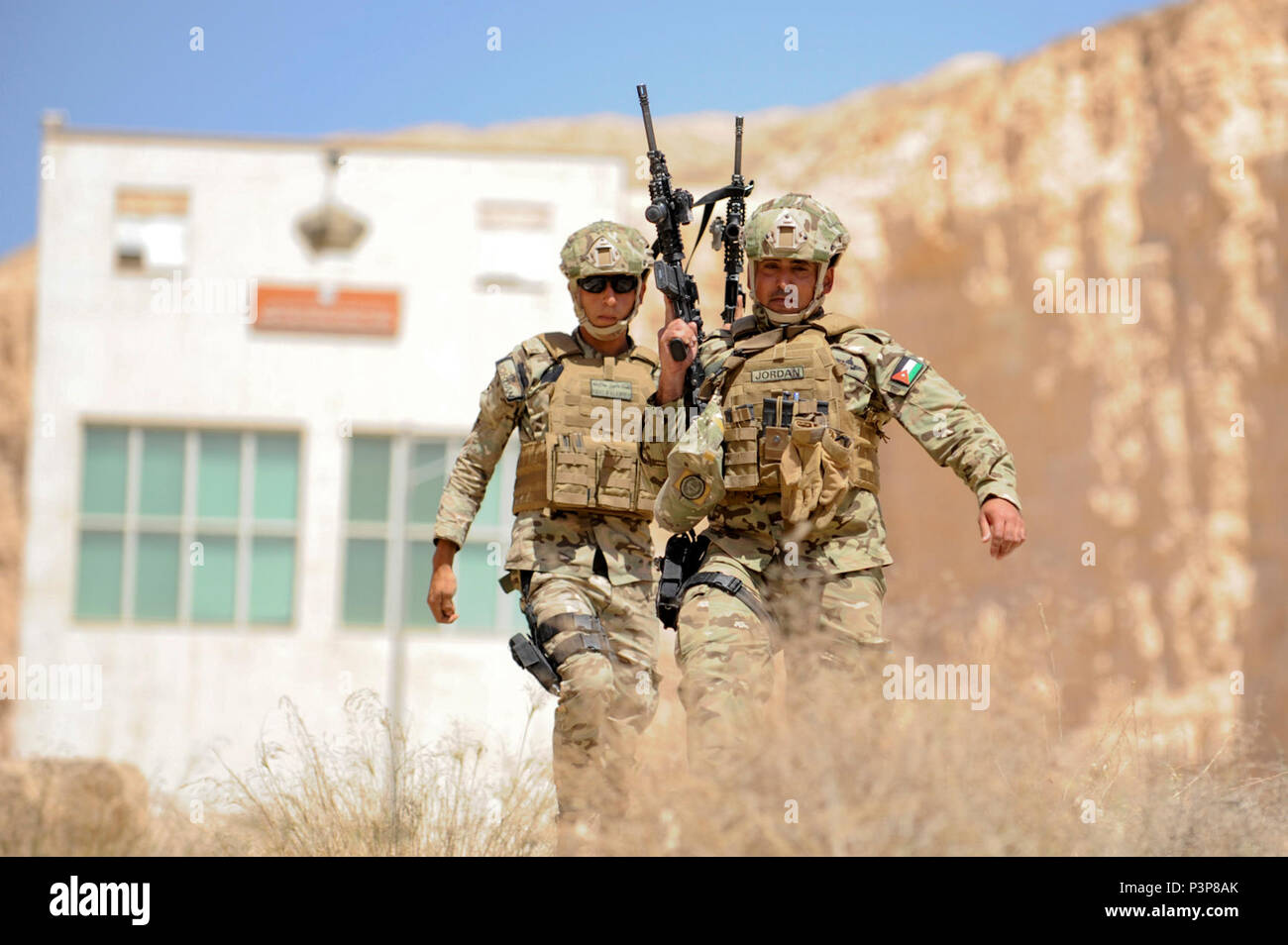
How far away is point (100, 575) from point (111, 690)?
1.67 metres

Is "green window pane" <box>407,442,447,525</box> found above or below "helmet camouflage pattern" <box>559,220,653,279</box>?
above

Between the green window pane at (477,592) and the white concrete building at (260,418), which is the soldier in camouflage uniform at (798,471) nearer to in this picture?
the white concrete building at (260,418)

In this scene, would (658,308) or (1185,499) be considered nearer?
(1185,499)

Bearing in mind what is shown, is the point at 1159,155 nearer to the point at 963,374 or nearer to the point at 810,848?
the point at 963,374

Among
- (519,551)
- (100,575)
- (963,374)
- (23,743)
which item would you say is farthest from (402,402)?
(519,551)

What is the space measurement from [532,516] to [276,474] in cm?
1790

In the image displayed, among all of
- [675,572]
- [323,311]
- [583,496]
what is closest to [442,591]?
[583,496]

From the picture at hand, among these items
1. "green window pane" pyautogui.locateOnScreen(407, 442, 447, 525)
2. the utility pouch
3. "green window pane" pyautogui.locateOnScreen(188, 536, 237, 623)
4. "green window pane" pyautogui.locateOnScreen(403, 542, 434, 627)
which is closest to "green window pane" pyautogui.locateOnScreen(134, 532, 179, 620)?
"green window pane" pyautogui.locateOnScreen(188, 536, 237, 623)

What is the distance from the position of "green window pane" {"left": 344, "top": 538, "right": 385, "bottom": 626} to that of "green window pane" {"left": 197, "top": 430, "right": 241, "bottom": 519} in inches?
69.9

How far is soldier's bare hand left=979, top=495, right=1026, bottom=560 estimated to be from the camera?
18.1 ft

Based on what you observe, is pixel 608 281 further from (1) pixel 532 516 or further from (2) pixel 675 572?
(2) pixel 675 572

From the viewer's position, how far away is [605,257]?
654cm

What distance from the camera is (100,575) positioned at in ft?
79.8

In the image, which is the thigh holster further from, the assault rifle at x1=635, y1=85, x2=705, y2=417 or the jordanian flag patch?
the jordanian flag patch
